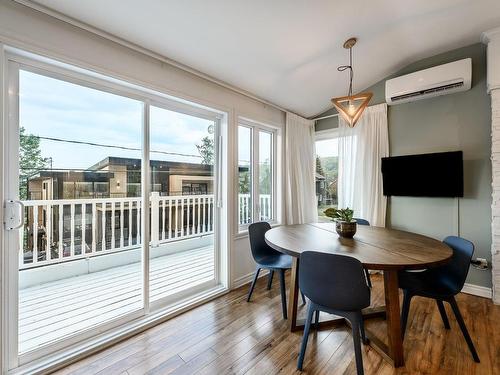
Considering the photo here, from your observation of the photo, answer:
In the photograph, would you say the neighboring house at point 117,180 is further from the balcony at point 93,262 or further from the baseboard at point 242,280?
the baseboard at point 242,280

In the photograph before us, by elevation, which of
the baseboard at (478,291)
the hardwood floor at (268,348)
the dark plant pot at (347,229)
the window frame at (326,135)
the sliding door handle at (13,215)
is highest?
the window frame at (326,135)

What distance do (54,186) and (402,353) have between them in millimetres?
2955

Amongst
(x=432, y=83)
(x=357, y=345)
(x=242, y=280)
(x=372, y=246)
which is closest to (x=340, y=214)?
(x=372, y=246)

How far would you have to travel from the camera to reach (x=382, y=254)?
1646 mm

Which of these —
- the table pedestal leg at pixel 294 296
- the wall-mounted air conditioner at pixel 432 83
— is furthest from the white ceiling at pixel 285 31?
the table pedestal leg at pixel 294 296

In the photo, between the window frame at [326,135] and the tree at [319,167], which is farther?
the tree at [319,167]

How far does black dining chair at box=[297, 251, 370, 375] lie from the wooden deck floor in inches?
66.6

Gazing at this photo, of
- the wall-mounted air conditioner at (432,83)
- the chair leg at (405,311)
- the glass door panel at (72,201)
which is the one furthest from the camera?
the wall-mounted air conditioner at (432,83)

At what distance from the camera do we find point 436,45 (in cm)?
283

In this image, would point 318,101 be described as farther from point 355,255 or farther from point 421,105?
point 355,255

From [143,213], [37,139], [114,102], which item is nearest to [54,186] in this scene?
[37,139]

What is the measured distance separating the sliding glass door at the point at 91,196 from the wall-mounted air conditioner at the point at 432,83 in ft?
8.06

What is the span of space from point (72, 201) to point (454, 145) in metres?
4.30

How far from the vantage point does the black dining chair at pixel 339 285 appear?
1.45 metres
